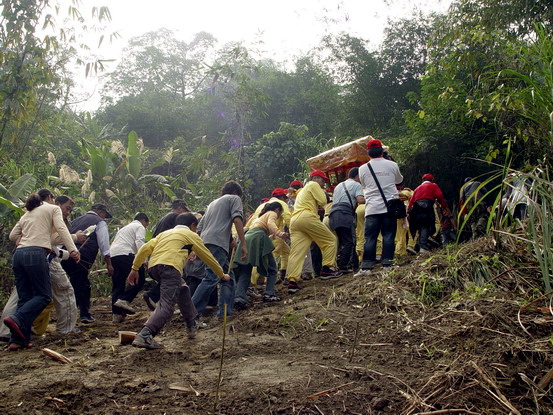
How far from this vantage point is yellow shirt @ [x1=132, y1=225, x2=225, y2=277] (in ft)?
19.2

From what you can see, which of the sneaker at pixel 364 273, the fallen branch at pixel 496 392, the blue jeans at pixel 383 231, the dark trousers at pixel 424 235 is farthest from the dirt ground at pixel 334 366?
the dark trousers at pixel 424 235

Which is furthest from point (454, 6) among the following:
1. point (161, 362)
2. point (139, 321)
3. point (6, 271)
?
point (6, 271)

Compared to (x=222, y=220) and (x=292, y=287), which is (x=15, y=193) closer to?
(x=222, y=220)

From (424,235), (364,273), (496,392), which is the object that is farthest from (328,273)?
(496,392)

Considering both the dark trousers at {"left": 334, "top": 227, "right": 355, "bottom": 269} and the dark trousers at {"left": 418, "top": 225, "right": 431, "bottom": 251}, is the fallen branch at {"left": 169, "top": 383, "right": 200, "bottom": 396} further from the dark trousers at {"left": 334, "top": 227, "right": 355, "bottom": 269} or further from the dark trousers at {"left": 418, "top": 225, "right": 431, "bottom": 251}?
the dark trousers at {"left": 418, "top": 225, "right": 431, "bottom": 251}

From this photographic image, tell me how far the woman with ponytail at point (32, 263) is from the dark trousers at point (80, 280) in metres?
1.32

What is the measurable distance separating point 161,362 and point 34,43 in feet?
16.0

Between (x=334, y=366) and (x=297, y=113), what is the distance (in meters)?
19.9

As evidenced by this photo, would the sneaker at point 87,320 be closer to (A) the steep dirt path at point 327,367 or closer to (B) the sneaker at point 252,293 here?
(A) the steep dirt path at point 327,367

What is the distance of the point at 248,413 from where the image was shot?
351 cm

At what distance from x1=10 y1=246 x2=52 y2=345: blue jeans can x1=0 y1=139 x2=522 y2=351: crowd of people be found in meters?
0.01

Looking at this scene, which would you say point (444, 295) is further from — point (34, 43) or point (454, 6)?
point (454, 6)

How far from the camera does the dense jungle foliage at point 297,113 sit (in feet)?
23.0

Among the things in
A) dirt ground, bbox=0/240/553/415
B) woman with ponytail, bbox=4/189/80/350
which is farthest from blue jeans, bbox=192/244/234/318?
woman with ponytail, bbox=4/189/80/350
